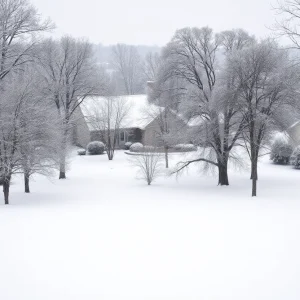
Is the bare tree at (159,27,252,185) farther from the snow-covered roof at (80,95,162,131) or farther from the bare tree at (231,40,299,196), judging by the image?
the snow-covered roof at (80,95,162,131)

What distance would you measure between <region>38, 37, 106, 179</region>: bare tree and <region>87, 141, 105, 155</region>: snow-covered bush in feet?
40.5

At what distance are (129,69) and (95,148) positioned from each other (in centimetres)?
4649

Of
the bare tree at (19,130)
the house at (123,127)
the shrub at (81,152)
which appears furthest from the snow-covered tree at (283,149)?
the bare tree at (19,130)

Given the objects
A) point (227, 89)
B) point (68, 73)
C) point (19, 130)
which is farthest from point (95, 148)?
point (227, 89)

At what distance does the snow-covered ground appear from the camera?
20.0ft

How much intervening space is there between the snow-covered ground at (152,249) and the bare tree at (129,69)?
63211 millimetres

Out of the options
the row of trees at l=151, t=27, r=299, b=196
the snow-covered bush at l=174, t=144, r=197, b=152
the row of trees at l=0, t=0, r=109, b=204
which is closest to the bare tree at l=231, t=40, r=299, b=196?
the row of trees at l=151, t=27, r=299, b=196

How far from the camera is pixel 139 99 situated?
47.4m

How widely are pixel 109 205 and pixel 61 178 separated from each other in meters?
11.3

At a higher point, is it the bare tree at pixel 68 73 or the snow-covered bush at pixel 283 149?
the bare tree at pixel 68 73

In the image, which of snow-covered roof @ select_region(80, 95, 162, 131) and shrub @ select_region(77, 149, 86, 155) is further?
shrub @ select_region(77, 149, 86, 155)

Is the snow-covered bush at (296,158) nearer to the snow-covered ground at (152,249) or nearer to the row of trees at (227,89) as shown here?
the row of trees at (227,89)

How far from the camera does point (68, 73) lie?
2562 centimetres

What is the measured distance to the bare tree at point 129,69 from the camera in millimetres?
78875
